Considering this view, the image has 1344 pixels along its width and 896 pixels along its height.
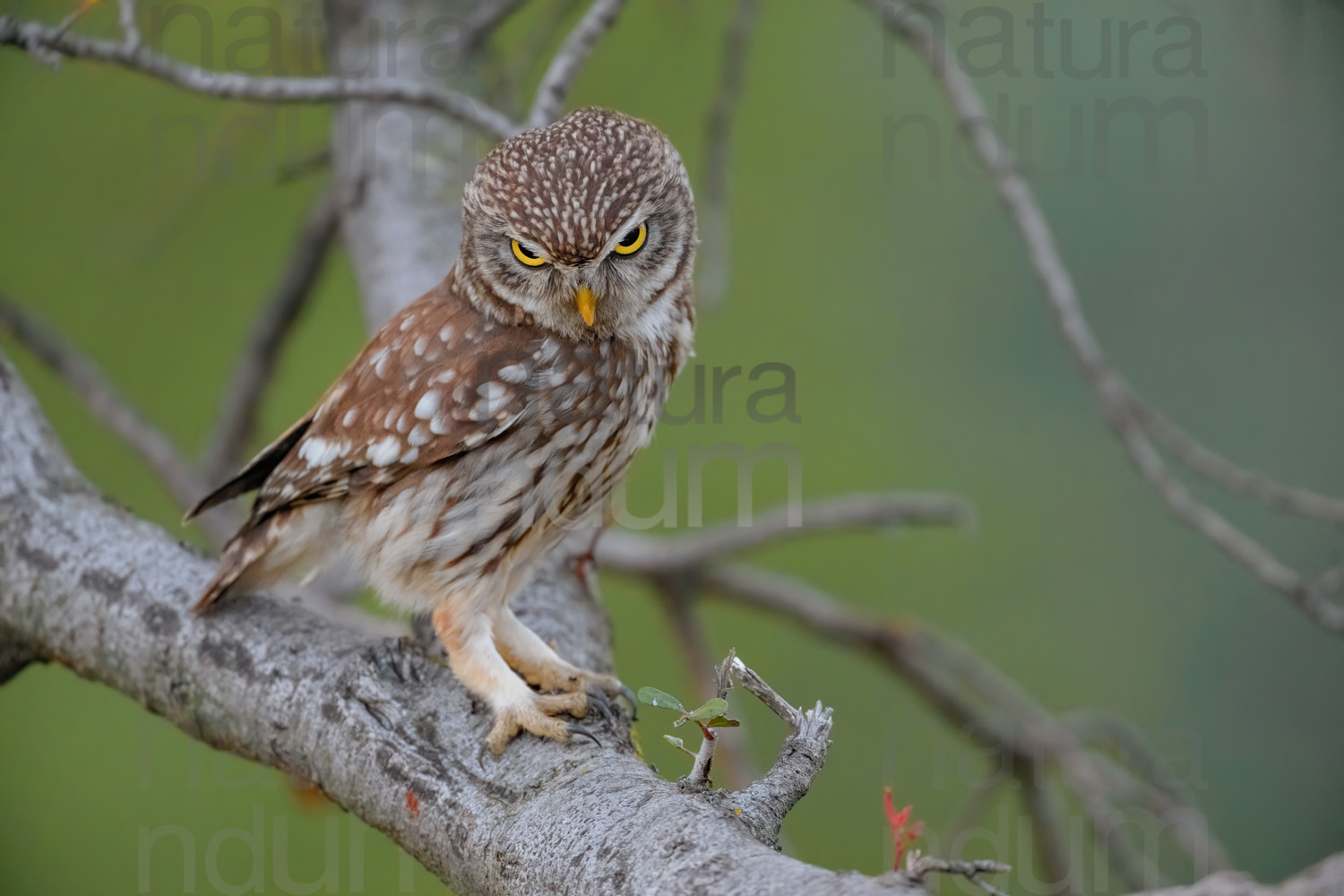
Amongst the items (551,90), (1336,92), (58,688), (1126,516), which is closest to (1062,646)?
(1126,516)

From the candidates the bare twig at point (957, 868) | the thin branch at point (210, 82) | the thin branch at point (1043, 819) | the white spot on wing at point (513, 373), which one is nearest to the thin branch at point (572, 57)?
the thin branch at point (210, 82)

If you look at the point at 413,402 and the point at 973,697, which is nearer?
the point at 413,402

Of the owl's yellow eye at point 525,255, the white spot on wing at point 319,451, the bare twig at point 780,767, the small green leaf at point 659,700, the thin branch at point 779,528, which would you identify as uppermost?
the owl's yellow eye at point 525,255

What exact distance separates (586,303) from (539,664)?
595 millimetres

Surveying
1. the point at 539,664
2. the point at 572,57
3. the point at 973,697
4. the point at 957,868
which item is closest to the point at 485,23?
the point at 572,57

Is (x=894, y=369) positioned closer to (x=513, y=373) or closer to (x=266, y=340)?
(x=266, y=340)

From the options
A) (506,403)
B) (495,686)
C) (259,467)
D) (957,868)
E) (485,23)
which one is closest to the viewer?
(957,868)

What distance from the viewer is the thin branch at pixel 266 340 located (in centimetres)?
298

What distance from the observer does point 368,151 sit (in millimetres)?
2580

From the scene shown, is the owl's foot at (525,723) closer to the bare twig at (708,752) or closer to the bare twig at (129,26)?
the bare twig at (708,752)

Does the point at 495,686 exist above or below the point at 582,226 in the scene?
below

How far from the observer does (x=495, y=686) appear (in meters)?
1.62

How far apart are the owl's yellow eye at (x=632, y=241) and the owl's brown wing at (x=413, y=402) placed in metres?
0.19

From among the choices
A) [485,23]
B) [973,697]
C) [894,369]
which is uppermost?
[485,23]
